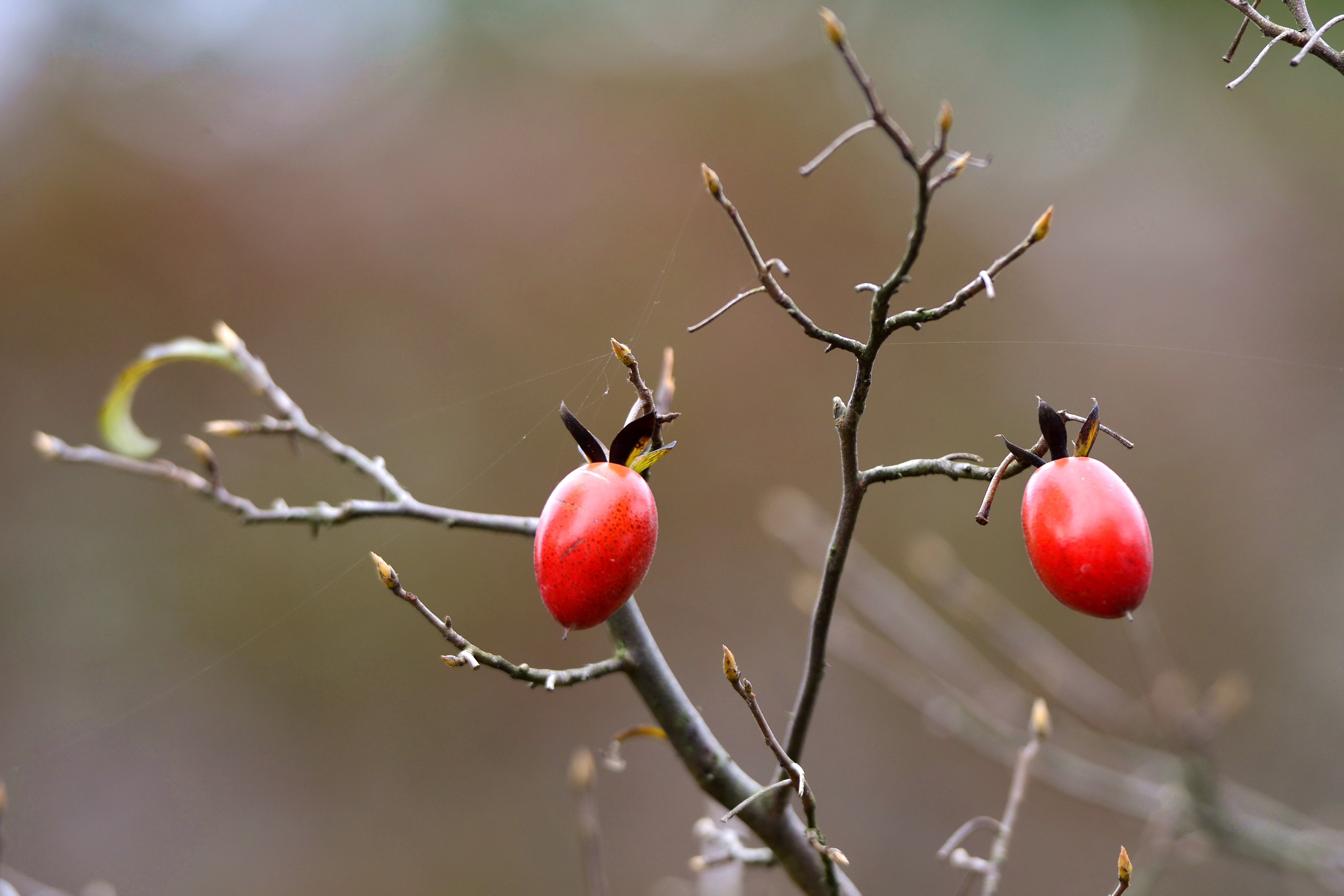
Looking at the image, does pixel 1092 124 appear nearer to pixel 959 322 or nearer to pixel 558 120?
pixel 959 322

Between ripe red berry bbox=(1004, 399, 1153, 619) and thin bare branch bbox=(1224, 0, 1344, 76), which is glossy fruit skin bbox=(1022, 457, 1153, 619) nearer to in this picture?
ripe red berry bbox=(1004, 399, 1153, 619)

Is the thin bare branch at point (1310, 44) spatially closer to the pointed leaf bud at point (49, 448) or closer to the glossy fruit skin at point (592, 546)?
the glossy fruit skin at point (592, 546)

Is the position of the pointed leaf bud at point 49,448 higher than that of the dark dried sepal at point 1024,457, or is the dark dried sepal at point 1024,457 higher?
the pointed leaf bud at point 49,448

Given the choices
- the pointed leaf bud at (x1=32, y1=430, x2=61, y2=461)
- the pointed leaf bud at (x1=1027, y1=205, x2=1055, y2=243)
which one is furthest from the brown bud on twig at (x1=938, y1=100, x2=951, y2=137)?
the pointed leaf bud at (x1=32, y1=430, x2=61, y2=461)

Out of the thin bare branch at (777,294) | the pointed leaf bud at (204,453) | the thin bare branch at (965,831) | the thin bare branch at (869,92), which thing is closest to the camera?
the thin bare branch at (869,92)

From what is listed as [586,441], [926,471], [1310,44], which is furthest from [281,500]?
[1310,44]

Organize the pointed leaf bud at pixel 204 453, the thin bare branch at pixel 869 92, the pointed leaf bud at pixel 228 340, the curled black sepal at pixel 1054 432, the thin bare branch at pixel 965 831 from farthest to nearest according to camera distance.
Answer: the pointed leaf bud at pixel 228 340
the pointed leaf bud at pixel 204 453
the thin bare branch at pixel 965 831
the curled black sepal at pixel 1054 432
the thin bare branch at pixel 869 92

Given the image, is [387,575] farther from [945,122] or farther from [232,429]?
[945,122]

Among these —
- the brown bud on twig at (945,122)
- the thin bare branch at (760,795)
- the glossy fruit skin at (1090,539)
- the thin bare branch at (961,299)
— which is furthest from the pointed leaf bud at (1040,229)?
the thin bare branch at (760,795)
